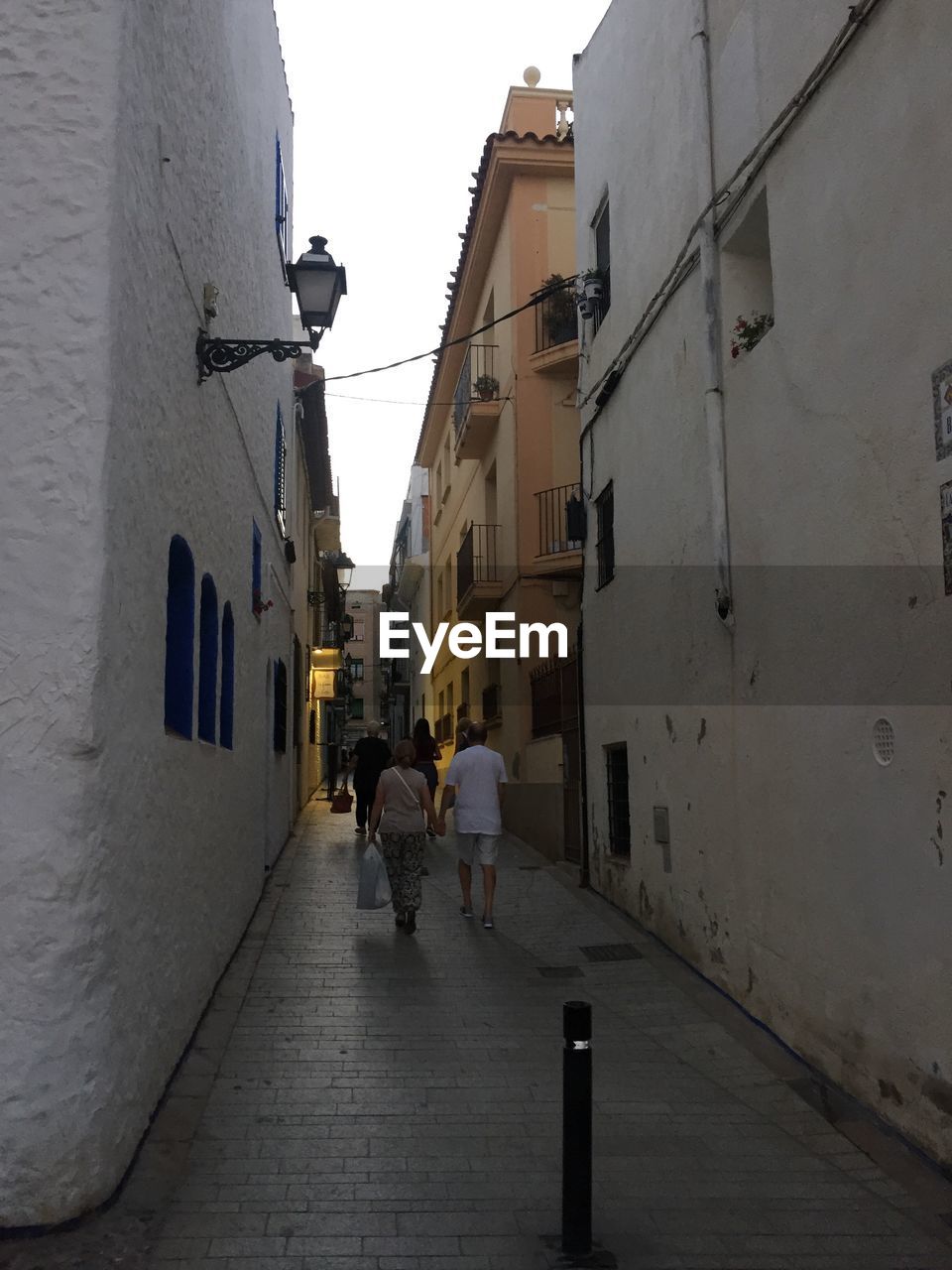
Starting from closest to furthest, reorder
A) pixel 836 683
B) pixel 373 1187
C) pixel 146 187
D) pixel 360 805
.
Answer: pixel 373 1187
pixel 146 187
pixel 836 683
pixel 360 805

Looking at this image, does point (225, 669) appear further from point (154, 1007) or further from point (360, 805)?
point (360, 805)

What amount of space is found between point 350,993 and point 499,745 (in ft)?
33.7

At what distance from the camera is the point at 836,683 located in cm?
593

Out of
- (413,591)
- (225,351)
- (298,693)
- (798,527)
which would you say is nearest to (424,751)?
(298,693)

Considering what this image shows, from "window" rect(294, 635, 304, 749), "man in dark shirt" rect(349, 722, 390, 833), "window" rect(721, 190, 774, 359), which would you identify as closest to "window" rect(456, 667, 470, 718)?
"window" rect(294, 635, 304, 749)

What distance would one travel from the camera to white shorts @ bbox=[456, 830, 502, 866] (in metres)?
10.1

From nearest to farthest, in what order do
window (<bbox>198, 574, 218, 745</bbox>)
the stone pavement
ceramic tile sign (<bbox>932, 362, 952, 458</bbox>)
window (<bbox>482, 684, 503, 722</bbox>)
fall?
the stone pavement, ceramic tile sign (<bbox>932, 362, 952, 458</bbox>), window (<bbox>198, 574, 218, 745</bbox>), window (<bbox>482, 684, 503, 722</bbox>)

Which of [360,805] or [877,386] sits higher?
[877,386]

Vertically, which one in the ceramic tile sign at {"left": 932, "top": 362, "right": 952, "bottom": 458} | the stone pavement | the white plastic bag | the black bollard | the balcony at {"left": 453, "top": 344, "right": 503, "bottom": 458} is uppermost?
the balcony at {"left": 453, "top": 344, "right": 503, "bottom": 458}

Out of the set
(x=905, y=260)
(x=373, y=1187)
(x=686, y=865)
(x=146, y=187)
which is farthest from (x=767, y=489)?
(x=373, y=1187)

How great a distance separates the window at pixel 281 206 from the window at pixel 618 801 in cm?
577

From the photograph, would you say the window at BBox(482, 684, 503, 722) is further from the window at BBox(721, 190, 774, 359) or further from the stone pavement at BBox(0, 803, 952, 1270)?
the window at BBox(721, 190, 774, 359)

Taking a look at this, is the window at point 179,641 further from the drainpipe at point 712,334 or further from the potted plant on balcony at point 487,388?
the potted plant on balcony at point 487,388

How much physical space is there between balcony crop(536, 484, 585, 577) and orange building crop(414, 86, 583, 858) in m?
0.02
